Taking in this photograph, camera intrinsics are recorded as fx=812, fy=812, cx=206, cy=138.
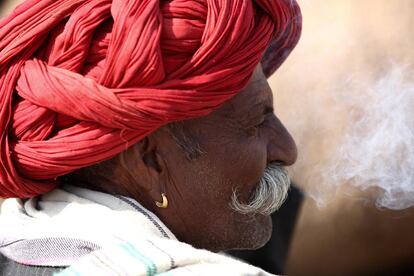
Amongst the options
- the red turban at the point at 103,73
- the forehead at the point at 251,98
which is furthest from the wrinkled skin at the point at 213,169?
the red turban at the point at 103,73

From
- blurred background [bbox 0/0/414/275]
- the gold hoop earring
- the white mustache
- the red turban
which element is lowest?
blurred background [bbox 0/0/414/275]

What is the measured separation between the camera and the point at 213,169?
6.92ft

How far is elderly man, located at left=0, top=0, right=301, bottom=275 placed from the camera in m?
1.86

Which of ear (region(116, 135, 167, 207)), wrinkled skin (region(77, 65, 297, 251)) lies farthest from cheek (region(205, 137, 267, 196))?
ear (region(116, 135, 167, 207))

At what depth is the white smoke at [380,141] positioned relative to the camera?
2934 mm

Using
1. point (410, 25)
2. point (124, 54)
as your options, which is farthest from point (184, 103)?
point (410, 25)

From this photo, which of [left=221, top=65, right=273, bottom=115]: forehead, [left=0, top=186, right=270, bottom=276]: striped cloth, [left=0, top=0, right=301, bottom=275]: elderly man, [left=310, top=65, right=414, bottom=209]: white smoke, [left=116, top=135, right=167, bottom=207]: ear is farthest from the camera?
[left=310, top=65, right=414, bottom=209]: white smoke

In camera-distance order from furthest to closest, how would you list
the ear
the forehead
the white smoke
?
the white smoke, the forehead, the ear

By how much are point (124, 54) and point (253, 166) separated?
1.69 ft

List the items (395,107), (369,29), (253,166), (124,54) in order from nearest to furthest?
(124,54) < (253,166) < (395,107) < (369,29)

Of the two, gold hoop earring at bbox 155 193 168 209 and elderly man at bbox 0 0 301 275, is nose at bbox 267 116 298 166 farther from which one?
gold hoop earring at bbox 155 193 168 209

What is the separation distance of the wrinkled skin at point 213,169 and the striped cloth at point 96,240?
9 cm

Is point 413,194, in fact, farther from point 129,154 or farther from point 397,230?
point 129,154

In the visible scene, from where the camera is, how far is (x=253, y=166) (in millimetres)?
2172
